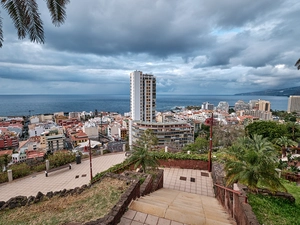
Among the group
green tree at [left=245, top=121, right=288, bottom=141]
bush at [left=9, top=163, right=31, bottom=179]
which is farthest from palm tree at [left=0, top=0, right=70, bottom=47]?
green tree at [left=245, top=121, right=288, bottom=141]

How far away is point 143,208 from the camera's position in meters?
3.14

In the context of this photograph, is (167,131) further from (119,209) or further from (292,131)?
(119,209)

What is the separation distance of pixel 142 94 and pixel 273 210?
131ft

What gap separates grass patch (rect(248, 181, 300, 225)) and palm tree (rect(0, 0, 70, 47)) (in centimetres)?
557

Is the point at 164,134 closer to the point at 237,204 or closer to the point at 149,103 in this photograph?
the point at 149,103

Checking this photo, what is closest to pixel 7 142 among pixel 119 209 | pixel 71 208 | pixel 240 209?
pixel 71 208

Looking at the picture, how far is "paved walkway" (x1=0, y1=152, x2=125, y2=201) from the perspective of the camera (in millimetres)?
7855

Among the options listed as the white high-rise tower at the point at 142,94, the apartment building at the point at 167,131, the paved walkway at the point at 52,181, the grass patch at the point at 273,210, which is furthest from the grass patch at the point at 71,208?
the white high-rise tower at the point at 142,94

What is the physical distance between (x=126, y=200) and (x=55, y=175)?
8.56 meters

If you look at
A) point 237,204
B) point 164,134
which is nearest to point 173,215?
point 237,204

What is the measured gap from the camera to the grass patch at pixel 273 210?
3.03 metres

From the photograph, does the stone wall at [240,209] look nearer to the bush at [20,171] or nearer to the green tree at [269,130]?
the bush at [20,171]

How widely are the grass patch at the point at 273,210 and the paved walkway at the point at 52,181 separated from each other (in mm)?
8071

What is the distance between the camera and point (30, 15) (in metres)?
3.02
